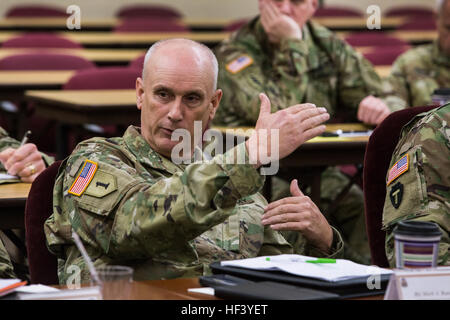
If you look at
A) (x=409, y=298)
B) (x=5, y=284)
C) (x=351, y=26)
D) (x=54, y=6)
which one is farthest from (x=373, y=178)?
(x=54, y=6)

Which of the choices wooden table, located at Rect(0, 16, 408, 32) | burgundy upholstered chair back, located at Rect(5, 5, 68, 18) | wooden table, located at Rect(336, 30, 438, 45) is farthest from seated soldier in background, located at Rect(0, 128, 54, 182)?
burgundy upholstered chair back, located at Rect(5, 5, 68, 18)

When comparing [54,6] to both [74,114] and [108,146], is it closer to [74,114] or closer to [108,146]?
[74,114]

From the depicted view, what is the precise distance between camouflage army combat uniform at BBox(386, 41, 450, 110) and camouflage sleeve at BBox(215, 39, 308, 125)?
19.4 inches

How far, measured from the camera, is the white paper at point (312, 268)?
176 cm

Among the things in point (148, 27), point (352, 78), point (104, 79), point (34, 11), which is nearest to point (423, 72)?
point (352, 78)

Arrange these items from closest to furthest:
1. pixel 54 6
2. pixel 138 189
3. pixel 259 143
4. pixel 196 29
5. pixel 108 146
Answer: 1. pixel 259 143
2. pixel 138 189
3. pixel 108 146
4. pixel 196 29
5. pixel 54 6

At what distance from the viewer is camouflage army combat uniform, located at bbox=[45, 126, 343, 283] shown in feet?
6.21

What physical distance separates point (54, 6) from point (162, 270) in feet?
32.1

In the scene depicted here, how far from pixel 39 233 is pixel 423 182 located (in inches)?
36.9

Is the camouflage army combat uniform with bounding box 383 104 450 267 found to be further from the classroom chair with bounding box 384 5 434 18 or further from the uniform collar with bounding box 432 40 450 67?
the classroom chair with bounding box 384 5 434 18

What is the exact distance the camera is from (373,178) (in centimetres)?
256

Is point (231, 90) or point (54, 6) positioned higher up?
point (54, 6)

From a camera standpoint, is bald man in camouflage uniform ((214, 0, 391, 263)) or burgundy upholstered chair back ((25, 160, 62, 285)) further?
bald man in camouflage uniform ((214, 0, 391, 263))

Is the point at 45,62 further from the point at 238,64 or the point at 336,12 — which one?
the point at 336,12
